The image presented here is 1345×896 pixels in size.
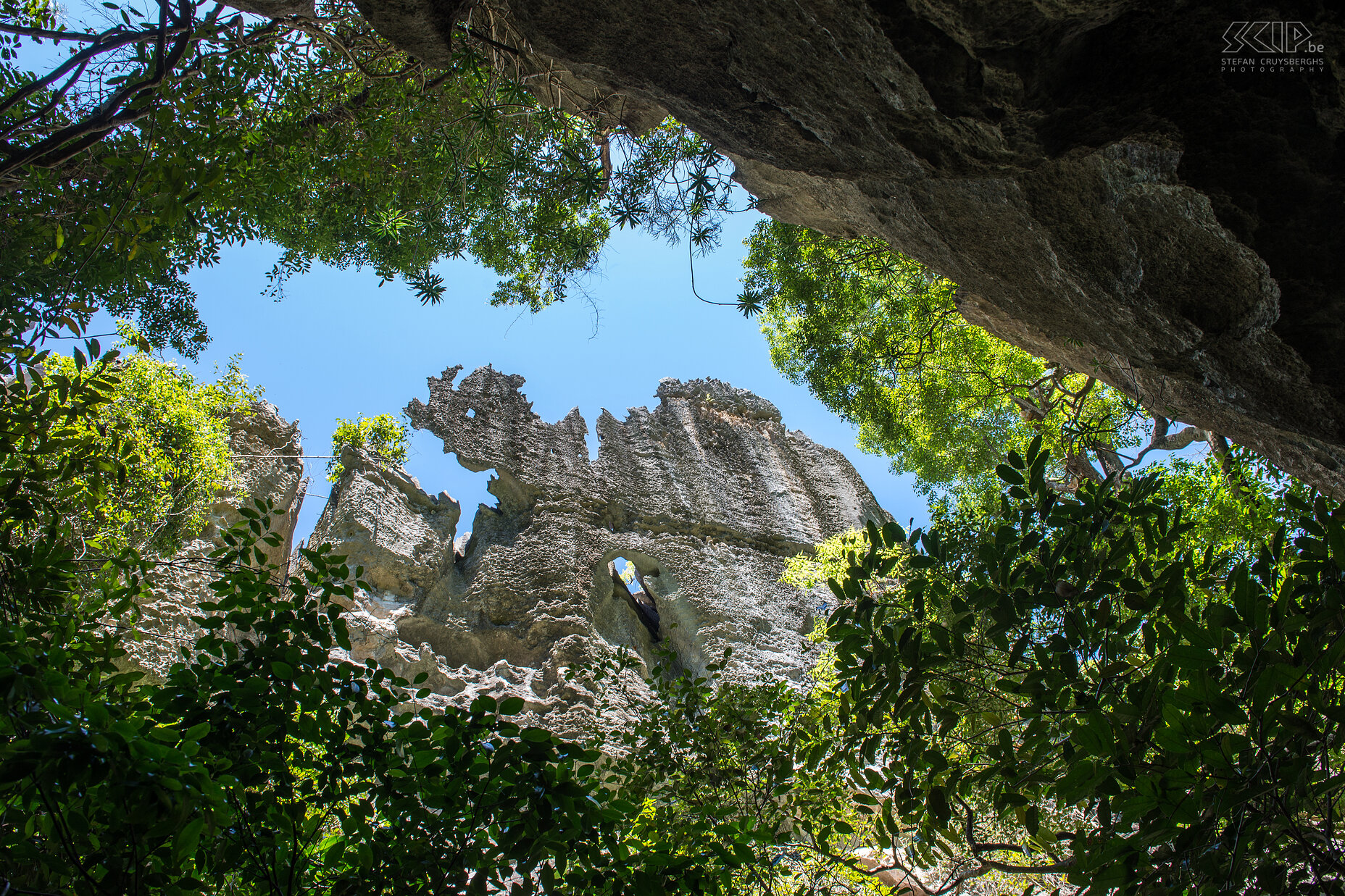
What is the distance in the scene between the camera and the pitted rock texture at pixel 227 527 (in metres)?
7.62

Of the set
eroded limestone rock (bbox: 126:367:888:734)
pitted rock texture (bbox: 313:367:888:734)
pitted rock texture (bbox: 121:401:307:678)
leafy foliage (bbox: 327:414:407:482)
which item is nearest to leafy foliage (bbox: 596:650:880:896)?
pitted rock texture (bbox: 121:401:307:678)

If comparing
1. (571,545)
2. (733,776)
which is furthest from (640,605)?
(733,776)

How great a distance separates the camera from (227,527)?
848 cm

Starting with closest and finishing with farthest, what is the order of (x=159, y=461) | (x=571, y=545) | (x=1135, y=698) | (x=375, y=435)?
(x=1135, y=698)
(x=159, y=461)
(x=571, y=545)
(x=375, y=435)

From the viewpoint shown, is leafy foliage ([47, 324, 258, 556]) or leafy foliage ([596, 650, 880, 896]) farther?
leafy foliage ([47, 324, 258, 556])

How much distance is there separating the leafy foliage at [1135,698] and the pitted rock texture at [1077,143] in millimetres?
1444

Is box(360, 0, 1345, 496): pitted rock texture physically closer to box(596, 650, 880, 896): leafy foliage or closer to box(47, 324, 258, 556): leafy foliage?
box(596, 650, 880, 896): leafy foliage

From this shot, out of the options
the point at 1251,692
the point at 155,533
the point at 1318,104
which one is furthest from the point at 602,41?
the point at 155,533

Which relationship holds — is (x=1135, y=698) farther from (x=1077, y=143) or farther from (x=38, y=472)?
(x=38, y=472)

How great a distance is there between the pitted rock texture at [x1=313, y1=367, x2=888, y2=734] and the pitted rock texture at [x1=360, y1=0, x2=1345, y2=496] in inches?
262

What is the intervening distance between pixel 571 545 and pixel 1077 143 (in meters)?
9.35

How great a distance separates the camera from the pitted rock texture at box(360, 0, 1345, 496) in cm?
293

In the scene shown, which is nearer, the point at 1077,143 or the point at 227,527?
the point at 1077,143

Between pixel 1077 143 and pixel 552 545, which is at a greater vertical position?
pixel 552 545
